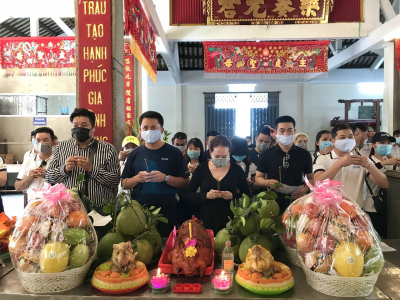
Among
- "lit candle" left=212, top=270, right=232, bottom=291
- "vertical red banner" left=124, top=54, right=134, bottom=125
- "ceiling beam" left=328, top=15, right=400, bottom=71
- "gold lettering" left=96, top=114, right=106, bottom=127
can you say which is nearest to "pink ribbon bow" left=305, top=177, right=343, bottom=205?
"lit candle" left=212, top=270, right=232, bottom=291

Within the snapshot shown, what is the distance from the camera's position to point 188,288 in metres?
1.23

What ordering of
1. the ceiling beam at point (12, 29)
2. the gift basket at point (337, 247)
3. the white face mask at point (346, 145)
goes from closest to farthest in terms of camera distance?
the gift basket at point (337, 247)
the white face mask at point (346, 145)
the ceiling beam at point (12, 29)

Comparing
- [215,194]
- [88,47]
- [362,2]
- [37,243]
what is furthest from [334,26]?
[37,243]

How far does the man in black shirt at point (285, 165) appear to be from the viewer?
2.55 metres

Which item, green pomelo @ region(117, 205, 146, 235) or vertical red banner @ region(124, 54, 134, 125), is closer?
green pomelo @ region(117, 205, 146, 235)

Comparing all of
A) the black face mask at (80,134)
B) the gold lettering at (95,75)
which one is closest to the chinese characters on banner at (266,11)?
the gold lettering at (95,75)

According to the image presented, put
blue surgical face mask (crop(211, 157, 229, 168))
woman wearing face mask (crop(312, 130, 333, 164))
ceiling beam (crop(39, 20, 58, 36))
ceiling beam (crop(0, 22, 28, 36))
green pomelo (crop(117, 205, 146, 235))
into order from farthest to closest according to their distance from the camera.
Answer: ceiling beam (crop(39, 20, 58, 36)), ceiling beam (crop(0, 22, 28, 36)), woman wearing face mask (crop(312, 130, 333, 164)), blue surgical face mask (crop(211, 157, 229, 168)), green pomelo (crop(117, 205, 146, 235))

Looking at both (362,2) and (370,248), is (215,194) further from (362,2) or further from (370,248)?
(362,2)

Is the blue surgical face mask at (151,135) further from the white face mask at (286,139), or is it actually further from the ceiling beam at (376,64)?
the ceiling beam at (376,64)

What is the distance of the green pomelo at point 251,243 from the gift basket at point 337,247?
0.16 meters

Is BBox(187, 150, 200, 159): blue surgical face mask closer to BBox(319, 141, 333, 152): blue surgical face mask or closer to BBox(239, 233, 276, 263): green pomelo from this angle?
BBox(319, 141, 333, 152): blue surgical face mask

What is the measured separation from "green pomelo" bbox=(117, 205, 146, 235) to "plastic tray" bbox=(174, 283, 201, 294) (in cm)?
33

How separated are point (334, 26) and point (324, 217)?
20.9 ft

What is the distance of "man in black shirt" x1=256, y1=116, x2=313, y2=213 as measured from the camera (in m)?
2.55
